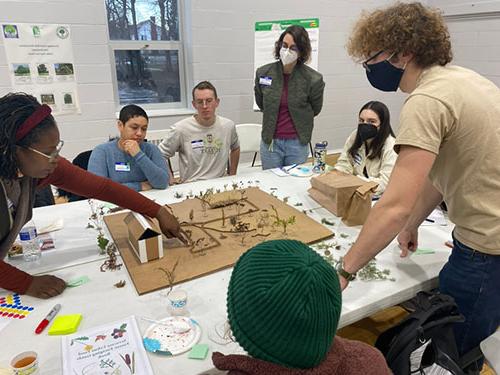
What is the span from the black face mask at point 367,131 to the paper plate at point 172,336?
1.80 metres

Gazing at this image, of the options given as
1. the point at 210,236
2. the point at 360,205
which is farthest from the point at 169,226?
the point at 360,205

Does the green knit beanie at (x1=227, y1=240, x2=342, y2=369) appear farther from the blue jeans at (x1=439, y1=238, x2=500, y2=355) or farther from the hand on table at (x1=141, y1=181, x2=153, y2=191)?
the hand on table at (x1=141, y1=181, x2=153, y2=191)

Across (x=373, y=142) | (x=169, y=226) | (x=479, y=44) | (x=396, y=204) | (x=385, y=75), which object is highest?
(x=479, y=44)

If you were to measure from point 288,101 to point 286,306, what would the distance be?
268 centimetres

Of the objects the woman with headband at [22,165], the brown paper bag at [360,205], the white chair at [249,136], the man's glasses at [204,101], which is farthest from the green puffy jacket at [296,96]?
the woman with headband at [22,165]

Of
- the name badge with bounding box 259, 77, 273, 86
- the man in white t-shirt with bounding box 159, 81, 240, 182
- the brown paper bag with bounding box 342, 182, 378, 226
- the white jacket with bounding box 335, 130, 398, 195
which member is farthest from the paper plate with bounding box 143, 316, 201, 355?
the name badge with bounding box 259, 77, 273, 86

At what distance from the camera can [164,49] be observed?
3783mm

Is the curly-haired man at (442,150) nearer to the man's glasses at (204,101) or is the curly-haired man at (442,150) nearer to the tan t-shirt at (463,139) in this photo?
the tan t-shirt at (463,139)

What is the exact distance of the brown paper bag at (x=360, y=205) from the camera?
1.75 meters

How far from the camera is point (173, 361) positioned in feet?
3.27

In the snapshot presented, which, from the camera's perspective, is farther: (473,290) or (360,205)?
(360,205)

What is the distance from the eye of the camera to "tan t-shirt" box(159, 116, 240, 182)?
2771mm

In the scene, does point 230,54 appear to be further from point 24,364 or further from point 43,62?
point 24,364

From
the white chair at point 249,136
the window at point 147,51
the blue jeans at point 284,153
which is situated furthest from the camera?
the window at point 147,51
